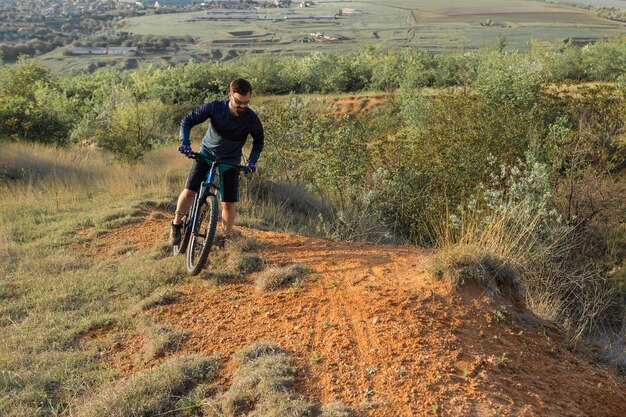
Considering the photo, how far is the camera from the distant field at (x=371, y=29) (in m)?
45.8

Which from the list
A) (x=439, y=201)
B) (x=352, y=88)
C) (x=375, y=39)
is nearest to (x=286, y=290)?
(x=439, y=201)

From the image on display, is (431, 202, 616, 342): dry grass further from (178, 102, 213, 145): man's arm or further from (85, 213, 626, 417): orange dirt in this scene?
(178, 102, 213, 145): man's arm

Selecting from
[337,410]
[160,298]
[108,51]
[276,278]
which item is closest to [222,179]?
[276,278]

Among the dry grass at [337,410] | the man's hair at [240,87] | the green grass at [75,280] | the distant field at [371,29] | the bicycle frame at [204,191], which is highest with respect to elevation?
the distant field at [371,29]

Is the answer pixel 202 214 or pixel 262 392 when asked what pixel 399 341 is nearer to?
pixel 262 392

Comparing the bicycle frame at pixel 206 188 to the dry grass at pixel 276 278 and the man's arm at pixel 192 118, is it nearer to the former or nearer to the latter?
the man's arm at pixel 192 118

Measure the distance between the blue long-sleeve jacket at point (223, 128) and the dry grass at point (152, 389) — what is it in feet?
7.78

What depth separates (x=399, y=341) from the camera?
4.04 m

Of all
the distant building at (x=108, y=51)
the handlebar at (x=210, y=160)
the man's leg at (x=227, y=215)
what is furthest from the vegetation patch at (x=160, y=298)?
the distant building at (x=108, y=51)

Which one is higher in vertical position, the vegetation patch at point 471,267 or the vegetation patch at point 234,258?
the vegetation patch at point 471,267

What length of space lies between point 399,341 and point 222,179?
263 cm

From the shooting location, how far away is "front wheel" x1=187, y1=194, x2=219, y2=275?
529cm

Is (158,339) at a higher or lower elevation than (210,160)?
lower

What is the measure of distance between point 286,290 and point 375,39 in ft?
163
